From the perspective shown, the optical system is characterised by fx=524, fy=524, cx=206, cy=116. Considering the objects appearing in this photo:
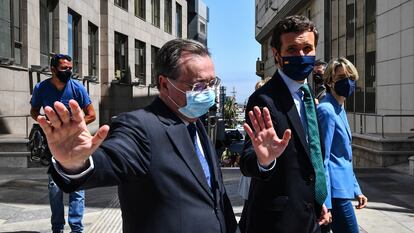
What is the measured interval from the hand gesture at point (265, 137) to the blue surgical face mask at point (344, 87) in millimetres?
1579

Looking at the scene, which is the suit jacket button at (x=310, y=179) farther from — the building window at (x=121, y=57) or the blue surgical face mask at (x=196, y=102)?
the building window at (x=121, y=57)

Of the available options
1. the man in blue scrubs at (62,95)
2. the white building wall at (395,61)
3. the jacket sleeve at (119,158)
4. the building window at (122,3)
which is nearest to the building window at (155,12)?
the building window at (122,3)

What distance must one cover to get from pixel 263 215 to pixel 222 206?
1.92 feet

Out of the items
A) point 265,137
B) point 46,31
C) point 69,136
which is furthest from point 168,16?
point 69,136

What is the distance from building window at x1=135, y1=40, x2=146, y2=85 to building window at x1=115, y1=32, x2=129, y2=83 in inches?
79.8

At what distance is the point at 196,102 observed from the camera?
2316 mm

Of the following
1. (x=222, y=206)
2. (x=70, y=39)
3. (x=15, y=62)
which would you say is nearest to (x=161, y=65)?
(x=222, y=206)

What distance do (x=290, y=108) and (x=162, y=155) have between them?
111cm

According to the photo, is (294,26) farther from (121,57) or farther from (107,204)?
(121,57)

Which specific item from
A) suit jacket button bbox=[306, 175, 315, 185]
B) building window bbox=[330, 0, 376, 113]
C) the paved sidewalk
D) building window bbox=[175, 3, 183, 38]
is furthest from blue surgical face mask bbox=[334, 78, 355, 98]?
building window bbox=[175, 3, 183, 38]

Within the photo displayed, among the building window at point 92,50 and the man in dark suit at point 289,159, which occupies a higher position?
the building window at point 92,50

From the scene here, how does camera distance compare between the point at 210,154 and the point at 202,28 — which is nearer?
the point at 210,154

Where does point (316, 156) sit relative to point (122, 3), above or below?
below

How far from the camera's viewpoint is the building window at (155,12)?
35.0m
